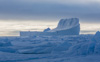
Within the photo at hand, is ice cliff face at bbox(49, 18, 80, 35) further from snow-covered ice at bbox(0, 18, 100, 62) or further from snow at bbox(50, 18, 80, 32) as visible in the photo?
snow-covered ice at bbox(0, 18, 100, 62)

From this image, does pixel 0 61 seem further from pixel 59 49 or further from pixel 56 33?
pixel 56 33

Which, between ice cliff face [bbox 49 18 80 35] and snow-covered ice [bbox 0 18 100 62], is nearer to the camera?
snow-covered ice [bbox 0 18 100 62]

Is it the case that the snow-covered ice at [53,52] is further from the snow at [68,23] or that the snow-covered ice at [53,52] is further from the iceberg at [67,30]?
the snow at [68,23]

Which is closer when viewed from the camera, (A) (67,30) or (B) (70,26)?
(A) (67,30)

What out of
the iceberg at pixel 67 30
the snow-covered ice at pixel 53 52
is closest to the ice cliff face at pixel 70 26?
the iceberg at pixel 67 30

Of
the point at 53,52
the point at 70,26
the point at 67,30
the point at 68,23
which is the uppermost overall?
the point at 68,23

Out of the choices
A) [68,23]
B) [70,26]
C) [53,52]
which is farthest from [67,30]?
[53,52]

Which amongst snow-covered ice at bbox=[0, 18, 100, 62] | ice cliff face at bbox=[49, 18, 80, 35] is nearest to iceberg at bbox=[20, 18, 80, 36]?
ice cliff face at bbox=[49, 18, 80, 35]

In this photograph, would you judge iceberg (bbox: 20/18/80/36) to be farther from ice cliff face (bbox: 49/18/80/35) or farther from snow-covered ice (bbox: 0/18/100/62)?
snow-covered ice (bbox: 0/18/100/62)

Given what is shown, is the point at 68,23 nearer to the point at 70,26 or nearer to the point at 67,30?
the point at 70,26

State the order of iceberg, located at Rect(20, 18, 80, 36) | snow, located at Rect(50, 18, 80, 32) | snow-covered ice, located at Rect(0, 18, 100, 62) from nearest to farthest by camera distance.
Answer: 1. snow-covered ice, located at Rect(0, 18, 100, 62)
2. iceberg, located at Rect(20, 18, 80, 36)
3. snow, located at Rect(50, 18, 80, 32)

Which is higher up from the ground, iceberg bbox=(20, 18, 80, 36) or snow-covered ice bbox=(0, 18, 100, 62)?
iceberg bbox=(20, 18, 80, 36)

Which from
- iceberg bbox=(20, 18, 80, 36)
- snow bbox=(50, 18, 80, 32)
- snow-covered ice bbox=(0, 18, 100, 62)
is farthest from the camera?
snow bbox=(50, 18, 80, 32)

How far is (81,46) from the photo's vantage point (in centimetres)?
1169
